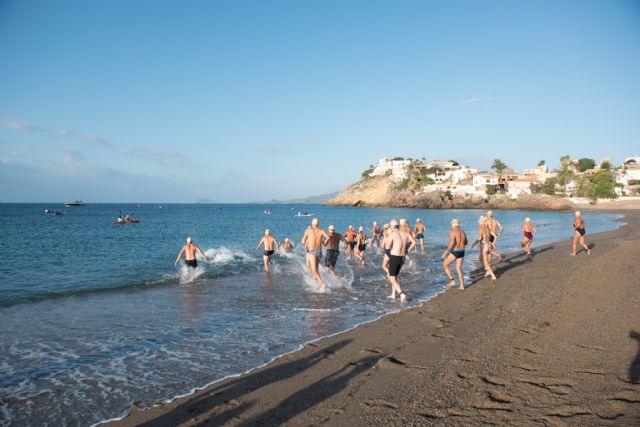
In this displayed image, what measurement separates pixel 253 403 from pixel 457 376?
238cm

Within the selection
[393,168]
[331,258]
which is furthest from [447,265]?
[393,168]

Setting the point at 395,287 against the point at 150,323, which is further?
the point at 395,287

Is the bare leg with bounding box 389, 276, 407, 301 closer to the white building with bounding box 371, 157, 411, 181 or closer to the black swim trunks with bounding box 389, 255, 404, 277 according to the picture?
the black swim trunks with bounding box 389, 255, 404, 277

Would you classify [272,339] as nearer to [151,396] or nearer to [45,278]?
[151,396]

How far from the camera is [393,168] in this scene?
505ft

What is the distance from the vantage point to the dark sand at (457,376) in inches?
152

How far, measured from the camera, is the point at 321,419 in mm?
3928

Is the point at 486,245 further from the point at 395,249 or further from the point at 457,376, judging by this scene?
the point at 457,376

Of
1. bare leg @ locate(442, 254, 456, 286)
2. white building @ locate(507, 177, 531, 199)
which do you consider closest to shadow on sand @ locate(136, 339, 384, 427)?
bare leg @ locate(442, 254, 456, 286)

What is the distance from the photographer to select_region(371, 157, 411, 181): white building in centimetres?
14138

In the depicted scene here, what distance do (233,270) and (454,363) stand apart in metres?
11.6

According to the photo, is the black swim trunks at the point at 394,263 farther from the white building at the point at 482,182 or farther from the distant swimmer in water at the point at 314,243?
the white building at the point at 482,182

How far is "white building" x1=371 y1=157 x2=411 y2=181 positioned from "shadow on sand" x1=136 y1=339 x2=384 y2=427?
135811 millimetres

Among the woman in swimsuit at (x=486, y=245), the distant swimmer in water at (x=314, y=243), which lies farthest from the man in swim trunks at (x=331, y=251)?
the woman in swimsuit at (x=486, y=245)
